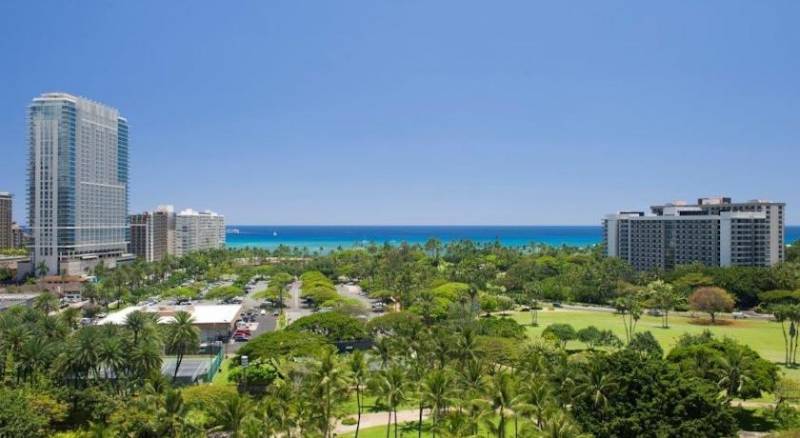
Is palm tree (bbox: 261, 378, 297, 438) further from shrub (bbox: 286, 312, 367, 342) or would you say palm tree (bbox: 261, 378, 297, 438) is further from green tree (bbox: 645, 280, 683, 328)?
green tree (bbox: 645, 280, 683, 328)

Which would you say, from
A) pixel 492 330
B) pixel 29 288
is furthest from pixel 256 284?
pixel 492 330

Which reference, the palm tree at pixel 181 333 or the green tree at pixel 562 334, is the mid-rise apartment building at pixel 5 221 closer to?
the palm tree at pixel 181 333

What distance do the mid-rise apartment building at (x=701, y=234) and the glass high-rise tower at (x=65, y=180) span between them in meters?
136

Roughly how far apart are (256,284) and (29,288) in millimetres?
48493

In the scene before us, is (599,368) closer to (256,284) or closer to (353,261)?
(256,284)

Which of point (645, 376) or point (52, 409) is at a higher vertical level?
point (645, 376)

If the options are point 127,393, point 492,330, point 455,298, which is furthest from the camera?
point 455,298

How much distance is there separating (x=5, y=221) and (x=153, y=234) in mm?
55118

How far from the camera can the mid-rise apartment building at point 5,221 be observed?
616 feet

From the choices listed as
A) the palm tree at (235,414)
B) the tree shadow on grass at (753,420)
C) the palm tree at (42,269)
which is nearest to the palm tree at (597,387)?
the tree shadow on grass at (753,420)

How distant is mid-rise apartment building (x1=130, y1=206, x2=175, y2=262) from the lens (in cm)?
17600

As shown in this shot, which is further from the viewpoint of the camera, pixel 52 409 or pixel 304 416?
pixel 52 409

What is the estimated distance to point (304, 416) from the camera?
1425 inches

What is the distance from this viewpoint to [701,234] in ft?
432
